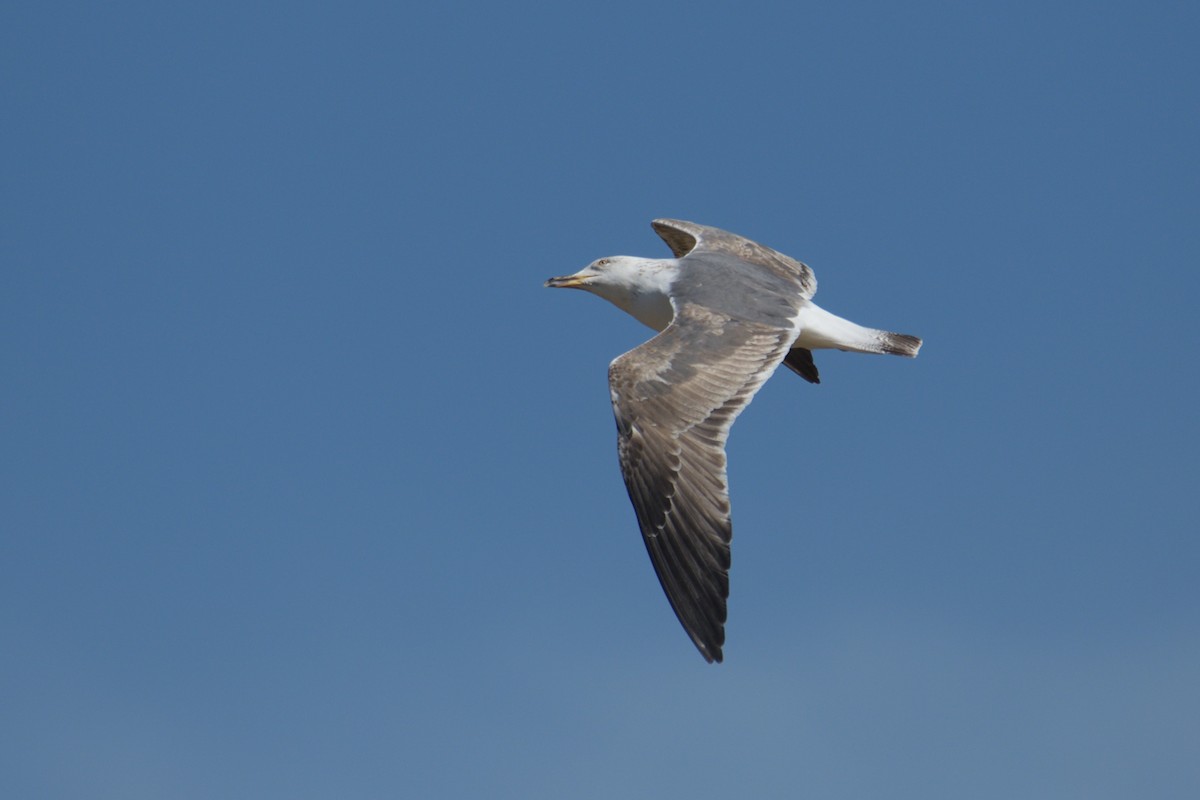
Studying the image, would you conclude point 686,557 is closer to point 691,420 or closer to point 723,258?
point 691,420

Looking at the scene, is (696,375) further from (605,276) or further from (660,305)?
(605,276)

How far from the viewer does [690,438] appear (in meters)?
15.7

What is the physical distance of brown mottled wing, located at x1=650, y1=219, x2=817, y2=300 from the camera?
20.2 meters

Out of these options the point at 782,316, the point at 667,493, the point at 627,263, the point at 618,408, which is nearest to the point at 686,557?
the point at 667,493

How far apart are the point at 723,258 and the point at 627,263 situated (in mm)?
1050

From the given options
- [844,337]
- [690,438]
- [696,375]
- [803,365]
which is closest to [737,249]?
[803,365]

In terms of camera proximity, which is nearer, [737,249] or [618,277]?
[618,277]

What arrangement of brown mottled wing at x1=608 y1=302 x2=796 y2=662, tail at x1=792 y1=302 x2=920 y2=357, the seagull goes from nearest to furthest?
brown mottled wing at x1=608 y1=302 x2=796 y2=662 < the seagull < tail at x1=792 y1=302 x2=920 y2=357

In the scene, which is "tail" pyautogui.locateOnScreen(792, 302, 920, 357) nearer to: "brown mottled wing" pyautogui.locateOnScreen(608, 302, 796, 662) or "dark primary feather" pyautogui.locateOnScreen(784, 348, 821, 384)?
"brown mottled wing" pyautogui.locateOnScreen(608, 302, 796, 662)

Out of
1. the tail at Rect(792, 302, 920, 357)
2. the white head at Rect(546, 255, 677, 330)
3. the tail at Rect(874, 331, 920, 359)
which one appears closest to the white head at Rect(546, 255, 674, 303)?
the white head at Rect(546, 255, 677, 330)

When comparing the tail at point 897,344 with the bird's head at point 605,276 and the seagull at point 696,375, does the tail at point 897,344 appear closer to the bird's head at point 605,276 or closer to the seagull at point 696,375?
the seagull at point 696,375

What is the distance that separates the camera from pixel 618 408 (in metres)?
16.1

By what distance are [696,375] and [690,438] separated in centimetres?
84

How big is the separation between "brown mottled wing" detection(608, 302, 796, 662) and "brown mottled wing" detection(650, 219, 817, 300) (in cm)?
274
